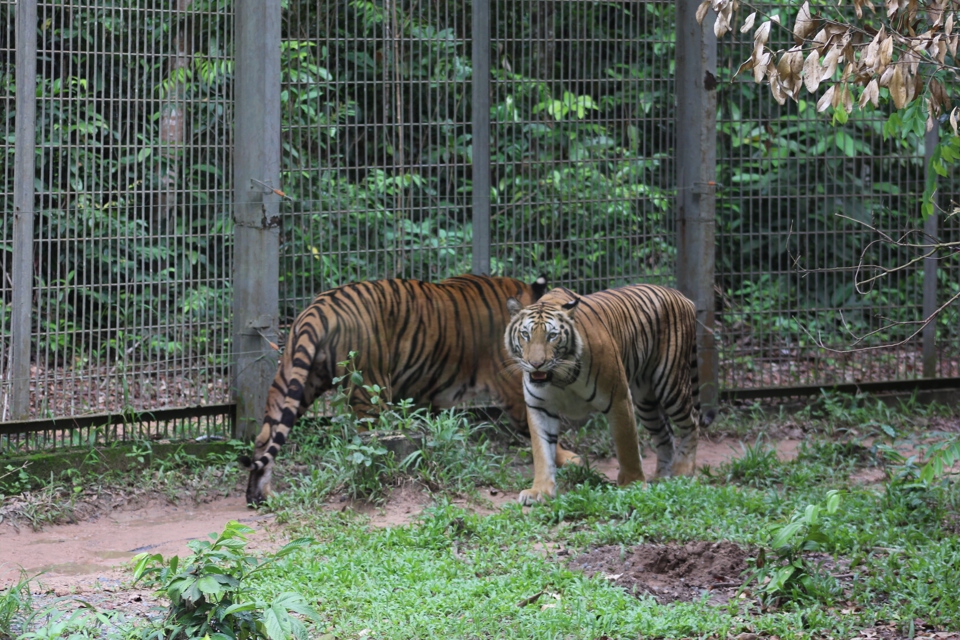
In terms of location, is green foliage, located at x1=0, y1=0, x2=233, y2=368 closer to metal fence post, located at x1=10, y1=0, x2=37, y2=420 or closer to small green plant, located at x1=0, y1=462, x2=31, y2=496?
metal fence post, located at x1=10, y1=0, x2=37, y2=420

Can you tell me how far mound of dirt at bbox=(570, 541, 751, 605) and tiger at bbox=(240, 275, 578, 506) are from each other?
1656mm

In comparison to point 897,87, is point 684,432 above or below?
below

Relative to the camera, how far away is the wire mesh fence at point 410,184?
20.5 feet

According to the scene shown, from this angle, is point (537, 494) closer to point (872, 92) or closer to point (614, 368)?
point (614, 368)

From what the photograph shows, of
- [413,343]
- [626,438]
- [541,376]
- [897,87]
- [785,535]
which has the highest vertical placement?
[897,87]

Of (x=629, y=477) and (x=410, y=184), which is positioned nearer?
(x=629, y=477)

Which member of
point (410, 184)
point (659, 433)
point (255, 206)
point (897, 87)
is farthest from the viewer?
point (410, 184)

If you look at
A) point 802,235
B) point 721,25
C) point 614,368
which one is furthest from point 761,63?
point 802,235

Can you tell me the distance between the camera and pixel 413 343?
22.1 feet

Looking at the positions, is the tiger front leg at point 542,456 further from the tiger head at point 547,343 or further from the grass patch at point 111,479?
the grass patch at point 111,479

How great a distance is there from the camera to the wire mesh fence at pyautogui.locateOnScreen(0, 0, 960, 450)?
6.26m

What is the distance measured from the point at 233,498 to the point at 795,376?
4.18 metres

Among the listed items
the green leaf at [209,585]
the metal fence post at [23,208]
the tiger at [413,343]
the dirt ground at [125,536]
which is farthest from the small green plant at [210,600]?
the metal fence post at [23,208]

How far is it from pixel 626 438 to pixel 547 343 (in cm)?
73
